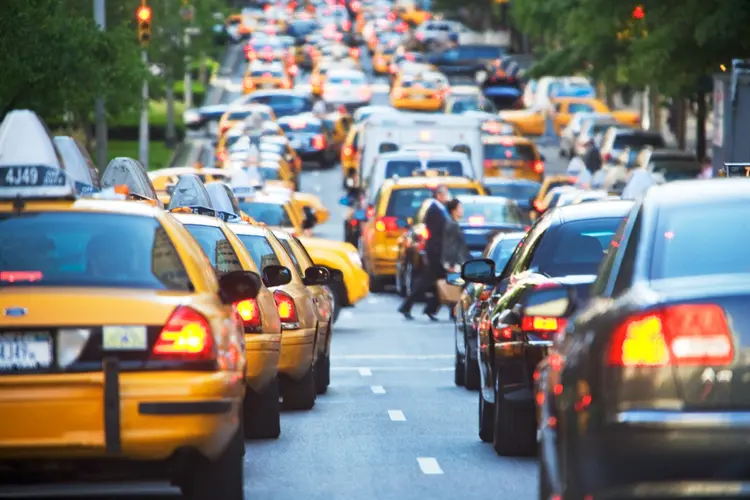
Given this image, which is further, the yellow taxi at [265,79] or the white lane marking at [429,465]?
the yellow taxi at [265,79]

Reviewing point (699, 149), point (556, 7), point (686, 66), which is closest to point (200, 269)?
point (686, 66)

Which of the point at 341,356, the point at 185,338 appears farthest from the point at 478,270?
the point at 341,356

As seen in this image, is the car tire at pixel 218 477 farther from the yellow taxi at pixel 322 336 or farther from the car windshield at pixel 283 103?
the car windshield at pixel 283 103

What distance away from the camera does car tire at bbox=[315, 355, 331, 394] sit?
17.9m

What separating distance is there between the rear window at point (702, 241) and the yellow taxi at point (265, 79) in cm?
7794

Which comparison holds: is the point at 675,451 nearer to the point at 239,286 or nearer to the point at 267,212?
the point at 239,286

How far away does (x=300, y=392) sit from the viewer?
1619 cm

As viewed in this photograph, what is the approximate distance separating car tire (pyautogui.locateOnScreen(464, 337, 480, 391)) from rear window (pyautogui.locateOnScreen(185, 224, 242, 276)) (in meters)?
3.64

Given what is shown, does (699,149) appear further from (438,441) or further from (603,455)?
(603,455)

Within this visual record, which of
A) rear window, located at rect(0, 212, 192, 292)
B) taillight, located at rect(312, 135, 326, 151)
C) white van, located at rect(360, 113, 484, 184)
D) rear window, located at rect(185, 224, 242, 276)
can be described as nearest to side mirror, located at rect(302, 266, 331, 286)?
rear window, located at rect(185, 224, 242, 276)

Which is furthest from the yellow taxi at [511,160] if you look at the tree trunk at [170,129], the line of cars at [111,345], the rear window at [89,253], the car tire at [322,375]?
the rear window at [89,253]

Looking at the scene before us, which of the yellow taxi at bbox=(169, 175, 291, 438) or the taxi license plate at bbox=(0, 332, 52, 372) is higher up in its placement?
the taxi license plate at bbox=(0, 332, 52, 372)

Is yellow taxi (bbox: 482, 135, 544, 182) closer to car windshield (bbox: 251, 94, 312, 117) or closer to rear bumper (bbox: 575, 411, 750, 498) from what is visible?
car windshield (bbox: 251, 94, 312, 117)

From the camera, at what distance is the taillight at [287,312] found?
51.6ft
